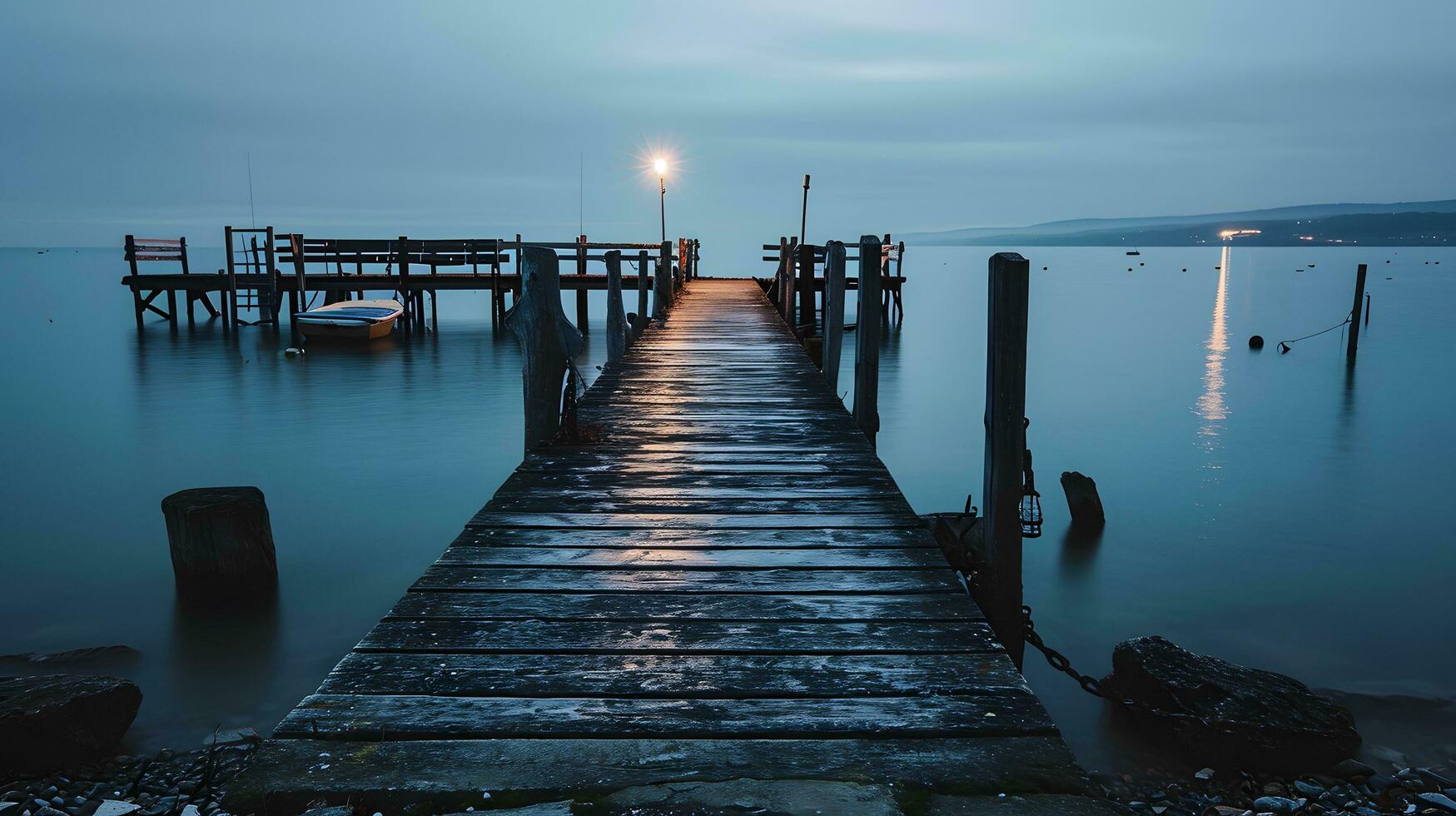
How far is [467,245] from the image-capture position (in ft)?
90.4

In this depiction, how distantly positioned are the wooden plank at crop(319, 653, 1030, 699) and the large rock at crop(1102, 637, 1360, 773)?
253 cm

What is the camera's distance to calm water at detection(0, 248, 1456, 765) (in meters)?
7.39

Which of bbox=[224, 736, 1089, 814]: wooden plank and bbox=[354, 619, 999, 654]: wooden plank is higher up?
bbox=[354, 619, 999, 654]: wooden plank

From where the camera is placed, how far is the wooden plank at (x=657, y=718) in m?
2.62

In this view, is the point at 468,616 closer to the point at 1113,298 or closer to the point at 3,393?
the point at 3,393

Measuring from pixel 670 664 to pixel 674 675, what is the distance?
79mm

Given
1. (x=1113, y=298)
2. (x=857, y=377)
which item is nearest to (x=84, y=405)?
(x=857, y=377)

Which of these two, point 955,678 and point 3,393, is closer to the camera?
point 955,678

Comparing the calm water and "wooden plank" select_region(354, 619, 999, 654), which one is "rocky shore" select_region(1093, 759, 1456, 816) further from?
"wooden plank" select_region(354, 619, 999, 654)

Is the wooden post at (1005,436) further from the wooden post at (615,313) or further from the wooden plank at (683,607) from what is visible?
the wooden post at (615,313)

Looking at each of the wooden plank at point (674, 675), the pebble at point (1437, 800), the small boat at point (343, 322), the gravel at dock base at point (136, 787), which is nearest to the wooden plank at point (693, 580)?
the wooden plank at point (674, 675)

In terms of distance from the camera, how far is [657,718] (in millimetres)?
2701

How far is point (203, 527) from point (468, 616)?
4927mm

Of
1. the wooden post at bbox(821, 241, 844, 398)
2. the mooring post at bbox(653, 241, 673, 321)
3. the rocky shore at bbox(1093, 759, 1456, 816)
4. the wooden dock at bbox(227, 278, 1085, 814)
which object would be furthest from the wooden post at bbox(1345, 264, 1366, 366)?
the wooden dock at bbox(227, 278, 1085, 814)
